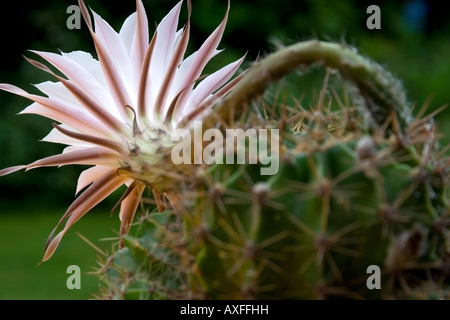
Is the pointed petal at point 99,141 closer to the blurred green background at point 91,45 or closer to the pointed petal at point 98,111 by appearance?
the pointed petal at point 98,111

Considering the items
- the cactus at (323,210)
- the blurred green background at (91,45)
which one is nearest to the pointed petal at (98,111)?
the cactus at (323,210)

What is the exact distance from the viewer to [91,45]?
14.9 feet

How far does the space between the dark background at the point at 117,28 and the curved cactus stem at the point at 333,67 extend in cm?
362

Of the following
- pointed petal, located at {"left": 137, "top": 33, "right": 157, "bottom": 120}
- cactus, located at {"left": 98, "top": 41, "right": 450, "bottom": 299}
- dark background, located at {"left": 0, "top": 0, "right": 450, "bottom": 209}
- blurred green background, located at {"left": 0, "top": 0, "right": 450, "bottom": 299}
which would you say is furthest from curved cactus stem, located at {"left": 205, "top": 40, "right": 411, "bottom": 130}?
dark background, located at {"left": 0, "top": 0, "right": 450, "bottom": 209}

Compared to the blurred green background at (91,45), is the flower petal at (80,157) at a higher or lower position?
lower

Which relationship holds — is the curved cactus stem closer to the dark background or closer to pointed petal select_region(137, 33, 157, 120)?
pointed petal select_region(137, 33, 157, 120)

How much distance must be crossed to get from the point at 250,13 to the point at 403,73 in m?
1.08

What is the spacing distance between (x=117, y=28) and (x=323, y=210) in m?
3.95

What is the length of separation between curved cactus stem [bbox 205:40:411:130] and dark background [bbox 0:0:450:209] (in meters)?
3.62

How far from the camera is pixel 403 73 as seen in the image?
13.0ft

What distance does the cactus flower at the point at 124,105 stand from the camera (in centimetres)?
61

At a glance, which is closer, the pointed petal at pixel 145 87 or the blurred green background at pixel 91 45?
the pointed petal at pixel 145 87
